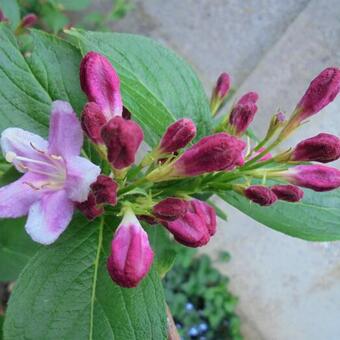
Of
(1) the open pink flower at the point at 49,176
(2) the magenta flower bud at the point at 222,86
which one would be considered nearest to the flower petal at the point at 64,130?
(1) the open pink flower at the point at 49,176

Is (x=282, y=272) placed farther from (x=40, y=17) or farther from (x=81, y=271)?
(x=81, y=271)

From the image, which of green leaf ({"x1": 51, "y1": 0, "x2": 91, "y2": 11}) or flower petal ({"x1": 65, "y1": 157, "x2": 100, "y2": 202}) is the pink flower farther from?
green leaf ({"x1": 51, "y1": 0, "x2": 91, "y2": 11})

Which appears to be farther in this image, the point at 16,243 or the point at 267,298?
the point at 267,298

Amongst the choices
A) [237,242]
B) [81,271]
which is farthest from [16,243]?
[237,242]

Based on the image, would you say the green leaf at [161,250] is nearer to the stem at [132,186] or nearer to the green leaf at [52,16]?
the stem at [132,186]

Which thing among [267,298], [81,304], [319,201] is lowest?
[267,298]

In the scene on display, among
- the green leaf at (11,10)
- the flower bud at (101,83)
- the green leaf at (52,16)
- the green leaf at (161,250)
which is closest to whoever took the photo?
the flower bud at (101,83)
